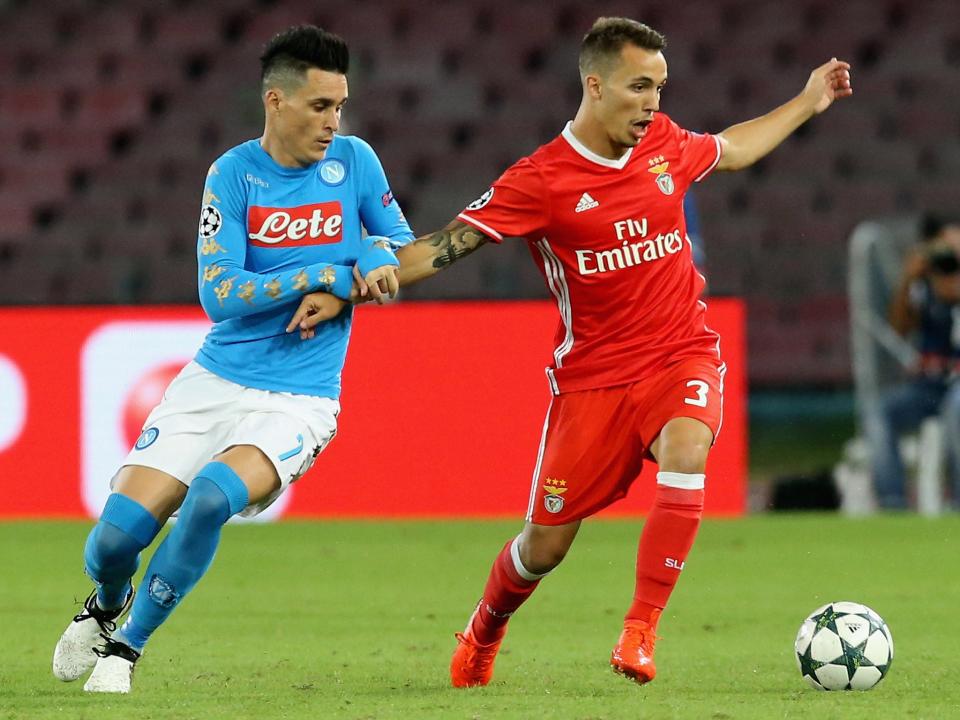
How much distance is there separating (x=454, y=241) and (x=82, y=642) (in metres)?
1.58

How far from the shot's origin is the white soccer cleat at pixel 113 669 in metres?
5.03

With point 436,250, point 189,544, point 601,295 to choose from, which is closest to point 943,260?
point 601,295

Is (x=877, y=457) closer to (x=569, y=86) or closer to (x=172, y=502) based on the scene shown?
(x=569, y=86)

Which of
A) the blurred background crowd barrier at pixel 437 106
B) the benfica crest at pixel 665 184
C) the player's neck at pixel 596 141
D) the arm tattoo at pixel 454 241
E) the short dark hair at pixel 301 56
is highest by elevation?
the blurred background crowd barrier at pixel 437 106

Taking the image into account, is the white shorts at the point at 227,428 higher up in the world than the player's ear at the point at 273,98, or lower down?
lower down

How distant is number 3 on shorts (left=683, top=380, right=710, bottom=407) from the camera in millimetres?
5203

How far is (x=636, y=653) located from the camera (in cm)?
484

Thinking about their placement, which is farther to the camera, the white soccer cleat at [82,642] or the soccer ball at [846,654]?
the white soccer cleat at [82,642]

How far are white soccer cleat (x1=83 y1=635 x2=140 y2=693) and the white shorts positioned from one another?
1.64 feet

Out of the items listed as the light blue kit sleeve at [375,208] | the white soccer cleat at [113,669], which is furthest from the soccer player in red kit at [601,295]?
the white soccer cleat at [113,669]

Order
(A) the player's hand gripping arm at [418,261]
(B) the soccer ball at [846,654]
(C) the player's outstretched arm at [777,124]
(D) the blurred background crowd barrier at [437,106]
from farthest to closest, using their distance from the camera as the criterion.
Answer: (D) the blurred background crowd barrier at [437,106] → (C) the player's outstretched arm at [777,124] → (A) the player's hand gripping arm at [418,261] → (B) the soccer ball at [846,654]

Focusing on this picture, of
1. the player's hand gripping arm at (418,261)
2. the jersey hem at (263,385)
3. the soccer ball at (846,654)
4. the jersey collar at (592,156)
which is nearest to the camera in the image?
the soccer ball at (846,654)

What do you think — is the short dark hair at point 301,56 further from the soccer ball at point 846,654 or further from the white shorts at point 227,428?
→ the soccer ball at point 846,654

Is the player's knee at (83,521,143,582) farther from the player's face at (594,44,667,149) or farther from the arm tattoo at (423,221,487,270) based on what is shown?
the player's face at (594,44,667,149)
